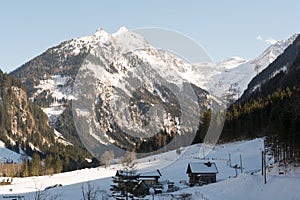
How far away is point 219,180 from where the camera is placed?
67.8 m

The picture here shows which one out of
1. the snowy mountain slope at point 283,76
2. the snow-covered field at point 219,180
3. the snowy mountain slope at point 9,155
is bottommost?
the snow-covered field at point 219,180

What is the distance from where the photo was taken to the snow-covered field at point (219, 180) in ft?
138

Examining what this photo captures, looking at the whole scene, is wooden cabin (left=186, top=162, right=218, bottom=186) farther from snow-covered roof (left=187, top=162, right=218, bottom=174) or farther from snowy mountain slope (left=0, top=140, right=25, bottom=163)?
snowy mountain slope (left=0, top=140, right=25, bottom=163)

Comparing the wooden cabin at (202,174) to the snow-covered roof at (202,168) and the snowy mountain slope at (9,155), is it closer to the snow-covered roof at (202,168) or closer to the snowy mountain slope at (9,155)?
the snow-covered roof at (202,168)

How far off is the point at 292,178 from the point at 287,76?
4022 inches

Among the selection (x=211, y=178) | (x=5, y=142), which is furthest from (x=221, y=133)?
(x=5, y=142)

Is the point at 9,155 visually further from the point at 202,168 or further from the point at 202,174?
the point at 202,174

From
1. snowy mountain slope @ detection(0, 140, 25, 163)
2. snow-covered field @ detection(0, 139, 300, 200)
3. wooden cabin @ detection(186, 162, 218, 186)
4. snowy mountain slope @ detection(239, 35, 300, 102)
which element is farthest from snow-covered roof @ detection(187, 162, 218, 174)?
snowy mountain slope @ detection(0, 140, 25, 163)

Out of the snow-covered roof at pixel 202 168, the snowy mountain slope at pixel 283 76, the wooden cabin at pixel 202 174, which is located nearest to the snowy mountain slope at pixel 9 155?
the snowy mountain slope at pixel 283 76

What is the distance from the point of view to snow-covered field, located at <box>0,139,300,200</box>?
42.2 meters

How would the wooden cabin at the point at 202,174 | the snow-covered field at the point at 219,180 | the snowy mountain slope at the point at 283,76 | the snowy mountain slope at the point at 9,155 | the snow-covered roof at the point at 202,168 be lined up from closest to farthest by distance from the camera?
the snow-covered field at the point at 219,180 → the wooden cabin at the point at 202,174 → the snow-covered roof at the point at 202,168 → the snowy mountain slope at the point at 283,76 → the snowy mountain slope at the point at 9,155

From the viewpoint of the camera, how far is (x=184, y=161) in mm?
86812

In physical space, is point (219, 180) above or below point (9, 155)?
below

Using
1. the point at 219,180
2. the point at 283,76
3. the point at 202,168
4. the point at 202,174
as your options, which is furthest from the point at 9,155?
the point at 219,180
